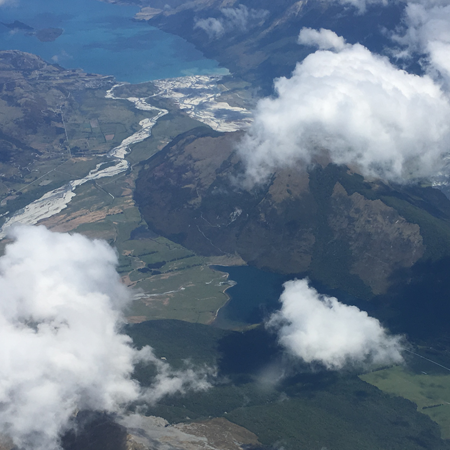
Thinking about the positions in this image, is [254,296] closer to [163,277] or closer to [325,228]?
[163,277]

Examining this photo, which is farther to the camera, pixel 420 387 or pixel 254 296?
pixel 254 296

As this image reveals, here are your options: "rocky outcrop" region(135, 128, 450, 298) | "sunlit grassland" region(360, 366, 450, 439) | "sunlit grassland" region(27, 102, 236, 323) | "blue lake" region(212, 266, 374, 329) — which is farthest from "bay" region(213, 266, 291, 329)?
"sunlit grassland" region(360, 366, 450, 439)

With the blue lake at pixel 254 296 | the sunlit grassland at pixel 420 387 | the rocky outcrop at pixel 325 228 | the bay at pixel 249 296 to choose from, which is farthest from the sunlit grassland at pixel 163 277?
the sunlit grassland at pixel 420 387

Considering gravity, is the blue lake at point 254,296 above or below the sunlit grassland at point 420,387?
above

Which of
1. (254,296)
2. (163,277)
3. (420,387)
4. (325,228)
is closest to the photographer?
(420,387)

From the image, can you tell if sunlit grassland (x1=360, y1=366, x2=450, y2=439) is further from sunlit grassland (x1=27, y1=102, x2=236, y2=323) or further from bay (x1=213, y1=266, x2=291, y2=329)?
sunlit grassland (x1=27, y1=102, x2=236, y2=323)

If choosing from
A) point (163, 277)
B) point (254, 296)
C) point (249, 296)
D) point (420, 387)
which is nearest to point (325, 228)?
point (254, 296)

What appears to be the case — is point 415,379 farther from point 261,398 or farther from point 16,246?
point 16,246

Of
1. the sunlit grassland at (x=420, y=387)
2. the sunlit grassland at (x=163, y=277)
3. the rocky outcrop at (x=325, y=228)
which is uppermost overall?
the rocky outcrop at (x=325, y=228)

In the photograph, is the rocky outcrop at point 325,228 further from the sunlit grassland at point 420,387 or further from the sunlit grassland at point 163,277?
the sunlit grassland at point 420,387

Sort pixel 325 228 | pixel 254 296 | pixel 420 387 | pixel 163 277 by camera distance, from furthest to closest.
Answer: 1. pixel 325 228
2. pixel 163 277
3. pixel 254 296
4. pixel 420 387

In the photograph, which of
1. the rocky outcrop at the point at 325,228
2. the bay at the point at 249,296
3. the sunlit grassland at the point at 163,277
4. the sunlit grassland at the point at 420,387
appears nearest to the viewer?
the sunlit grassland at the point at 420,387

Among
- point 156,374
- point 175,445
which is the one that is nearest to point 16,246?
point 156,374
